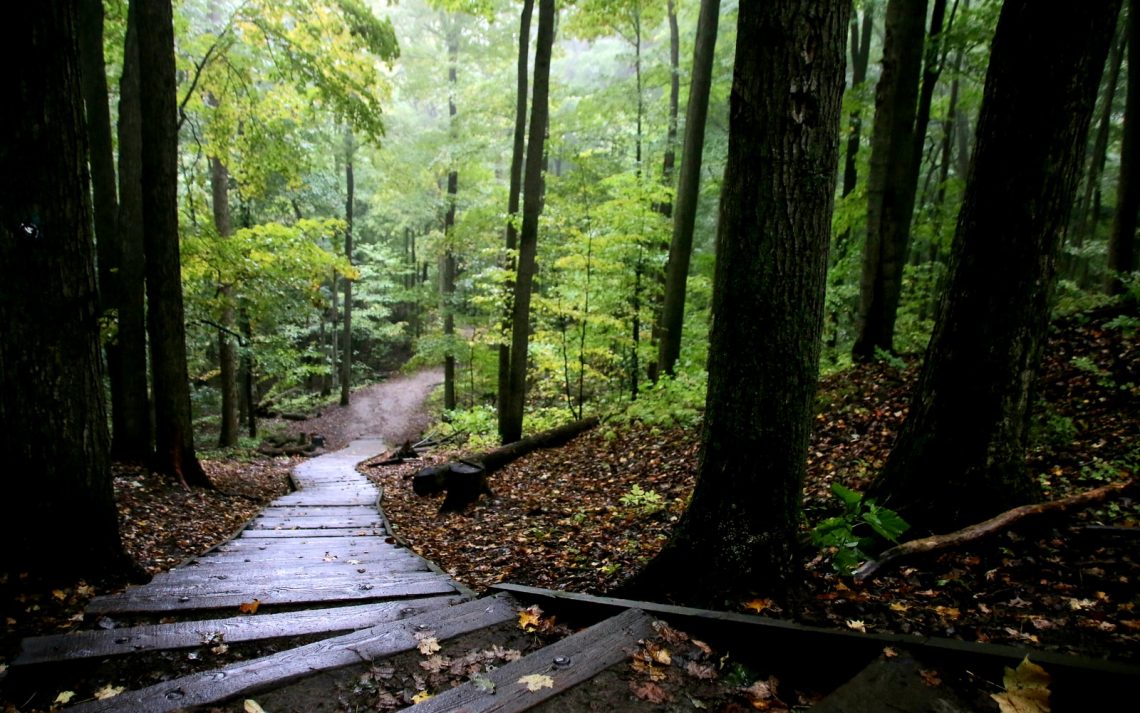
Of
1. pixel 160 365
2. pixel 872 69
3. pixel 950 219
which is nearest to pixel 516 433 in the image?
pixel 160 365

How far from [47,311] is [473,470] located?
15.8ft

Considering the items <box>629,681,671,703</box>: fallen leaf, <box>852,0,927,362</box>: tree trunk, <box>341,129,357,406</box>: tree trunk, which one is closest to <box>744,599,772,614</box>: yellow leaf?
<box>629,681,671,703</box>: fallen leaf

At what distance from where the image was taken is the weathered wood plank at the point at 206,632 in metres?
2.32

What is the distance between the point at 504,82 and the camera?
15758 millimetres

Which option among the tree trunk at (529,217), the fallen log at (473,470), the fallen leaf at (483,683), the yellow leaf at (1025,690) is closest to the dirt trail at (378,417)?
the tree trunk at (529,217)

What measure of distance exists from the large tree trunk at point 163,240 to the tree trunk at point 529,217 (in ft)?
16.5

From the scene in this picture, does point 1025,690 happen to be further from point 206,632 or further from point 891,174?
point 891,174

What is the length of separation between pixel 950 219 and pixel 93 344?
41.6 feet

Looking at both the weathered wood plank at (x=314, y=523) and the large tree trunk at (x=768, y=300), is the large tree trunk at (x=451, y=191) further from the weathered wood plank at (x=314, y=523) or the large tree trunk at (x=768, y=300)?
the large tree trunk at (x=768, y=300)

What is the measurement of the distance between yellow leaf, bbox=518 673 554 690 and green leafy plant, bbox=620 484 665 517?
3.41 meters

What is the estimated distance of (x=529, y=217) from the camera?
956 centimetres

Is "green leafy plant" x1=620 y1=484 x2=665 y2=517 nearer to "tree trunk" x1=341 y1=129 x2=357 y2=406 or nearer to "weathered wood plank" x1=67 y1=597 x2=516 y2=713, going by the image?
"weathered wood plank" x1=67 y1=597 x2=516 y2=713

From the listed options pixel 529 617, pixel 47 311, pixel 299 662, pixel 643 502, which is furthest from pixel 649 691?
pixel 47 311

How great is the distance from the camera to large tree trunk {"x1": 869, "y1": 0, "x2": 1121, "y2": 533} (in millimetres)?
3004
